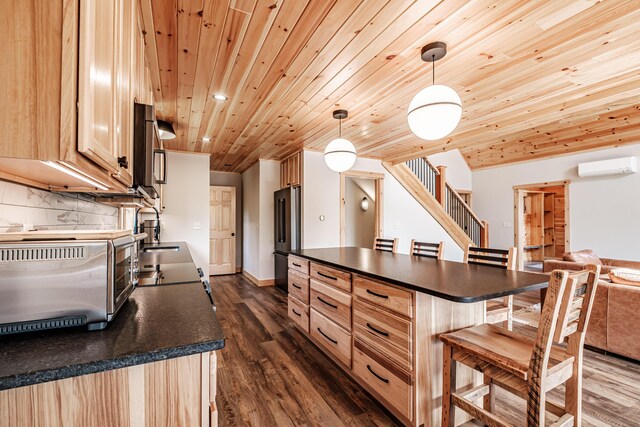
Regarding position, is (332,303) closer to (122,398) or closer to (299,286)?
(299,286)

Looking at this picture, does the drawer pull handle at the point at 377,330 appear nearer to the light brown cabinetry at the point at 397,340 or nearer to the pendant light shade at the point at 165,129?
the light brown cabinetry at the point at 397,340

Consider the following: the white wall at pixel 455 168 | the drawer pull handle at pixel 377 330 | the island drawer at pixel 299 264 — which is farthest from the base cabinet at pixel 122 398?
the white wall at pixel 455 168

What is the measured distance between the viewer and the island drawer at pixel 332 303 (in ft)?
7.49

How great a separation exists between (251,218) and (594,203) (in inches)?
265

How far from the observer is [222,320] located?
3.76 meters

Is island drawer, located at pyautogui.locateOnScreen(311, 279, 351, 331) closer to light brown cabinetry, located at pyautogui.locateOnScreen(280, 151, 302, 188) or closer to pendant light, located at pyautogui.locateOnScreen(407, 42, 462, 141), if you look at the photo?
pendant light, located at pyautogui.locateOnScreen(407, 42, 462, 141)

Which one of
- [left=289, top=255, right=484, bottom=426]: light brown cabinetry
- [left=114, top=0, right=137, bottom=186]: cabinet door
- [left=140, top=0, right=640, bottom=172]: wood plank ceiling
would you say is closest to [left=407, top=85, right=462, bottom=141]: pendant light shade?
[left=140, top=0, right=640, bottom=172]: wood plank ceiling

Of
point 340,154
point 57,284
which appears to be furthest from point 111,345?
point 340,154

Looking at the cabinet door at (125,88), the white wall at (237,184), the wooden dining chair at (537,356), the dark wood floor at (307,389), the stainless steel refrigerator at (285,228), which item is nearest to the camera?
the cabinet door at (125,88)

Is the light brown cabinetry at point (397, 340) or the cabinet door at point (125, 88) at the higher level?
the cabinet door at point (125, 88)

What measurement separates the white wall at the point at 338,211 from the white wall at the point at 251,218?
1.30 meters

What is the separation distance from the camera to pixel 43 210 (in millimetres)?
1394

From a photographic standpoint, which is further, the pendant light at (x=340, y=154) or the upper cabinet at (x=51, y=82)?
the pendant light at (x=340, y=154)

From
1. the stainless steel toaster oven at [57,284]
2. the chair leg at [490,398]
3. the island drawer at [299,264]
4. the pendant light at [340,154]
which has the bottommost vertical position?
the chair leg at [490,398]
